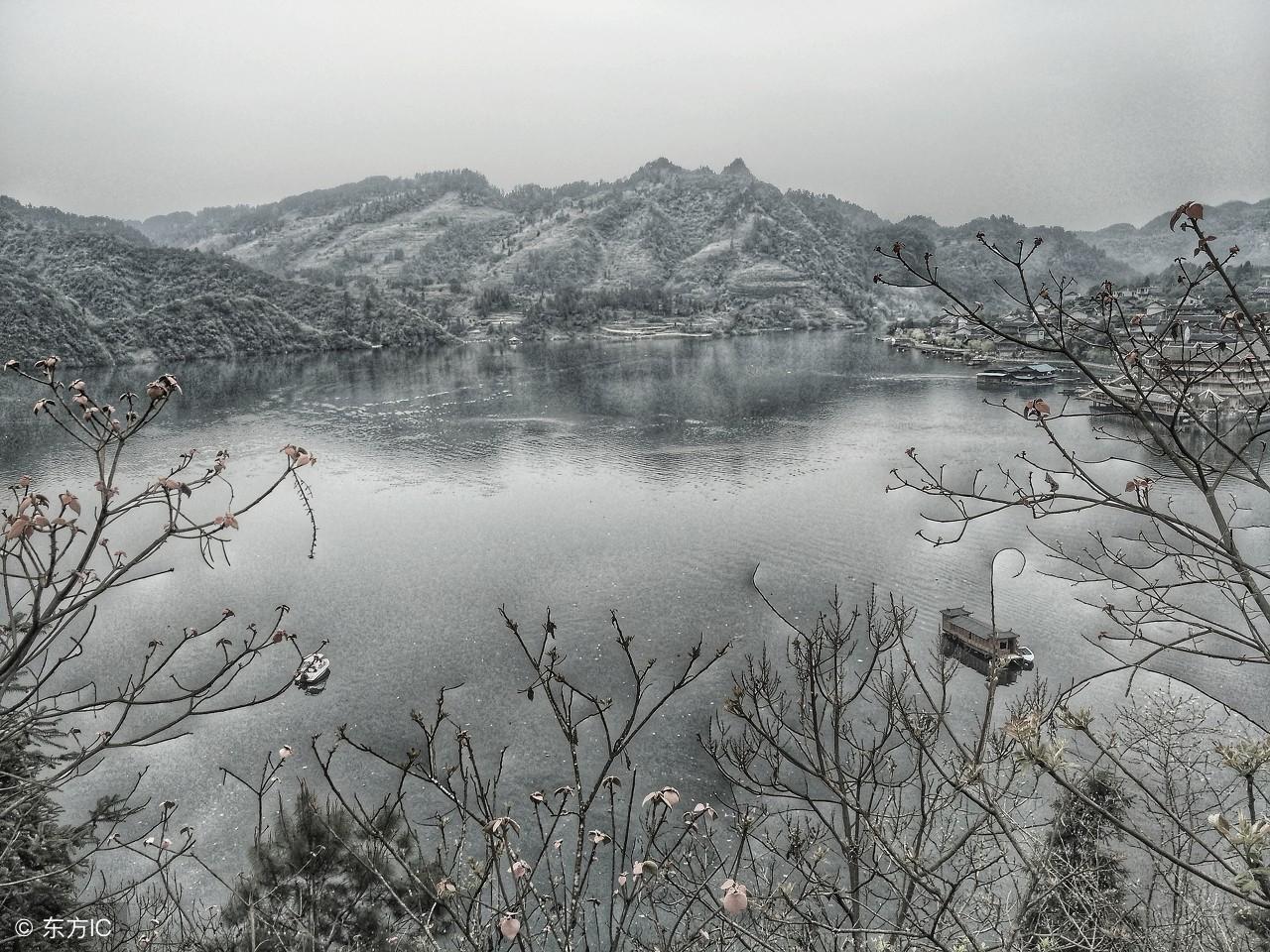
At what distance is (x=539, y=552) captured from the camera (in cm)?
2111

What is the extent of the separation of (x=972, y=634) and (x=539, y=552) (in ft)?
38.4

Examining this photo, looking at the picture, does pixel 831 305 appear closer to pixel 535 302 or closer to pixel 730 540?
pixel 535 302

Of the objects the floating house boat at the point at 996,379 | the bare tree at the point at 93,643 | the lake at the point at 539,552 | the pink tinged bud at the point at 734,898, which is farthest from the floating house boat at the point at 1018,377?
the pink tinged bud at the point at 734,898

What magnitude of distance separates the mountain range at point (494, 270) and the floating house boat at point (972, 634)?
1807 centimetres

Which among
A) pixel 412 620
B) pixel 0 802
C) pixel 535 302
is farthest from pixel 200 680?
pixel 535 302

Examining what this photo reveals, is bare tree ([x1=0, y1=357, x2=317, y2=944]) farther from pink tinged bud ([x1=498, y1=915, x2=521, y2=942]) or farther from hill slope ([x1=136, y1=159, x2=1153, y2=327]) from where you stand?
hill slope ([x1=136, y1=159, x2=1153, y2=327])

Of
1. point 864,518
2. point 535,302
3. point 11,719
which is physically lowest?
point 864,518

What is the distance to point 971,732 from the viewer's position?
11641 mm

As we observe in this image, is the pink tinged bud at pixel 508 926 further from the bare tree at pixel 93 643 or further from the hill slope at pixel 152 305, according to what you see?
the hill slope at pixel 152 305

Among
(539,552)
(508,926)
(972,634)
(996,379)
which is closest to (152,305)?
(539,552)

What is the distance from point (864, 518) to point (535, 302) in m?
105

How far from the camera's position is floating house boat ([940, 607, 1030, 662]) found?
44.2 feet

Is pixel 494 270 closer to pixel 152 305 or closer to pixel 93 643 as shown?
pixel 152 305

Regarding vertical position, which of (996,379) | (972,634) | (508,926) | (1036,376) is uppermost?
(508,926)
